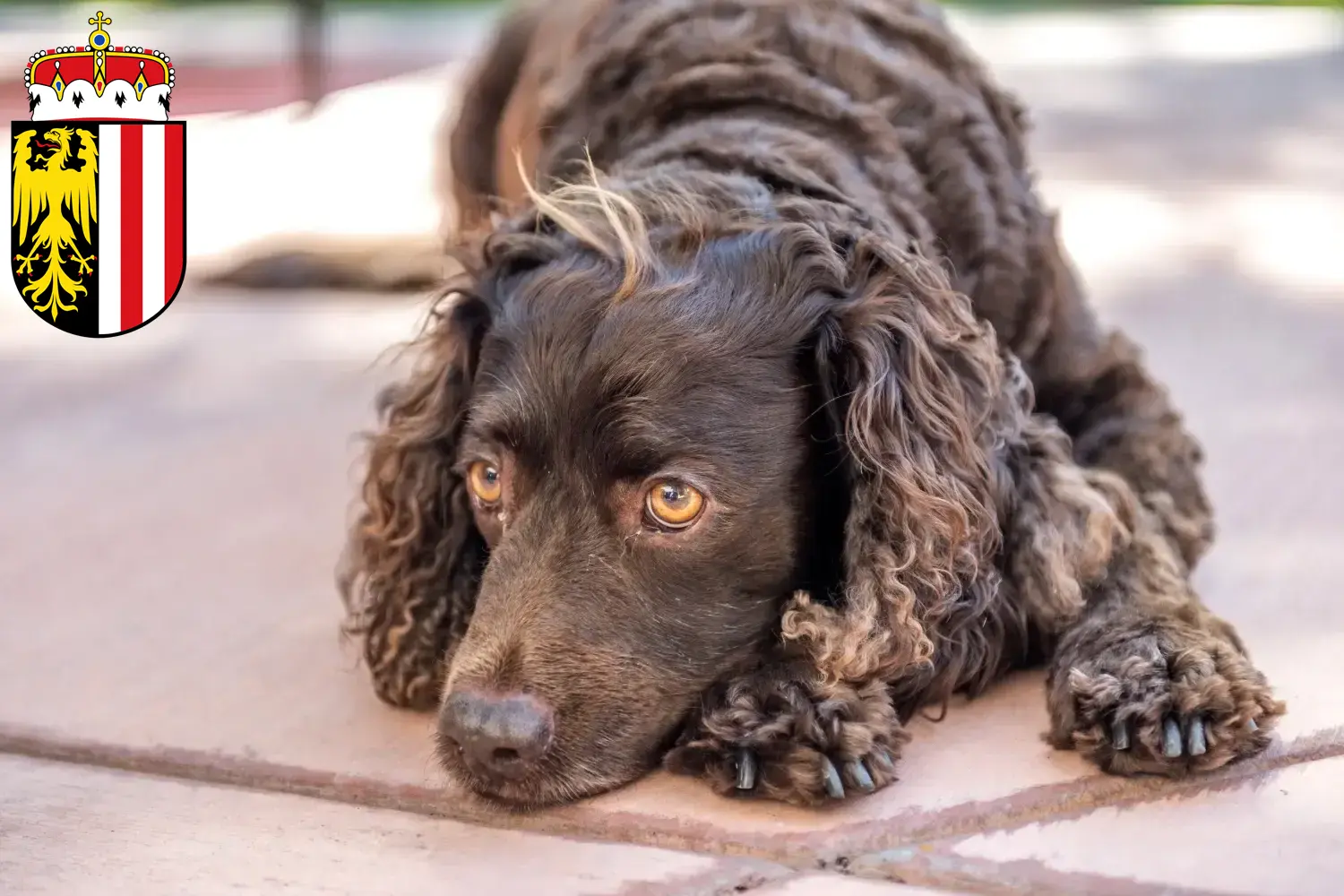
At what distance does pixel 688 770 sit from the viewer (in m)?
2.59

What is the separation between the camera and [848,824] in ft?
7.99

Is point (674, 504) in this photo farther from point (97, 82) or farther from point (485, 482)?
point (97, 82)

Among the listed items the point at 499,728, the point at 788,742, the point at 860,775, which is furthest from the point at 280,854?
the point at 860,775

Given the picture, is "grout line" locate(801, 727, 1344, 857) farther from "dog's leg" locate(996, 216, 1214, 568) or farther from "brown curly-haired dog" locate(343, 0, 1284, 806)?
"dog's leg" locate(996, 216, 1214, 568)

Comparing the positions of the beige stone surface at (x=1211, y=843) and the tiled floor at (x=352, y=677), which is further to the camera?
the tiled floor at (x=352, y=677)

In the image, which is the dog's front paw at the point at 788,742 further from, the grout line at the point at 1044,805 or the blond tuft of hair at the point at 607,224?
the blond tuft of hair at the point at 607,224

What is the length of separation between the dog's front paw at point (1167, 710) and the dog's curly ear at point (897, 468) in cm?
28

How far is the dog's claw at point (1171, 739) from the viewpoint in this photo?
2.46 metres

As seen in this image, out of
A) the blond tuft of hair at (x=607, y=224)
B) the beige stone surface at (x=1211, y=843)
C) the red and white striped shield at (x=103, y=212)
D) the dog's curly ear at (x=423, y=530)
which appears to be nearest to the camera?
the beige stone surface at (x=1211, y=843)

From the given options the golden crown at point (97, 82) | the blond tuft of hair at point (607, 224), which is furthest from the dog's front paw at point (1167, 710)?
the golden crown at point (97, 82)

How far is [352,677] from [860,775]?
→ 3.82 ft

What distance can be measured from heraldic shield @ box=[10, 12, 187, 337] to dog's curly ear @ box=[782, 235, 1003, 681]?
6.13ft

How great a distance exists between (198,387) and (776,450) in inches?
120

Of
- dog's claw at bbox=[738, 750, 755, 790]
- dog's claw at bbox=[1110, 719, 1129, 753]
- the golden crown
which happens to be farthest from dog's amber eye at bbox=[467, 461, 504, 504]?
the golden crown
